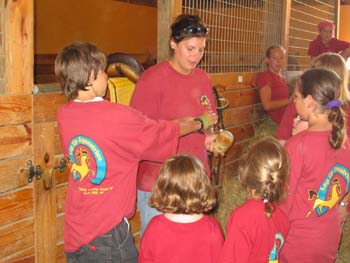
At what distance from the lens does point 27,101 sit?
92.7 inches

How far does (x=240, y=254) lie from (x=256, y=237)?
9 cm

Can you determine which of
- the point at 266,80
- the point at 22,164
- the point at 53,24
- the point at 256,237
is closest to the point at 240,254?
the point at 256,237

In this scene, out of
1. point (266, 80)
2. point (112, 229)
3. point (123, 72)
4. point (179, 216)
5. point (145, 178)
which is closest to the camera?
point (179, 216)

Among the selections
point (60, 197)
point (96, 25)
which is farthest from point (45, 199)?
point (96, 25)

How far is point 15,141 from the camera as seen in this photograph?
2.30 m

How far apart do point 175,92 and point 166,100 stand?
0.06 meters

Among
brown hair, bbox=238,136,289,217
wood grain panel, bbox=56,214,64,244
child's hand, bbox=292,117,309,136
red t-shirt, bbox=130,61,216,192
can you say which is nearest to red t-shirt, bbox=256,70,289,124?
child's hand, bbox=292,117,309,136

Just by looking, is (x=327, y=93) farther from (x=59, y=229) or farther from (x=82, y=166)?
(x=59, y=229)

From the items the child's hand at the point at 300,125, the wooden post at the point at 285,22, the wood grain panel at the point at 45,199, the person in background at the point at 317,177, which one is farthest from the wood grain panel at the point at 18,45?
the wooden post at the point at 285,22

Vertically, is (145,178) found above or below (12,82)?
below

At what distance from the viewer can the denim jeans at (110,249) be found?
189 cm

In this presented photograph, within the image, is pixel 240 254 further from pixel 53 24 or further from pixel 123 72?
pixel 53 24

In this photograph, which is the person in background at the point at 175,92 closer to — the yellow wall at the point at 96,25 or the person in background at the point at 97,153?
the person in background at the point at 97,153

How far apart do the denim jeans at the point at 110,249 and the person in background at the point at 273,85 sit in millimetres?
3284
